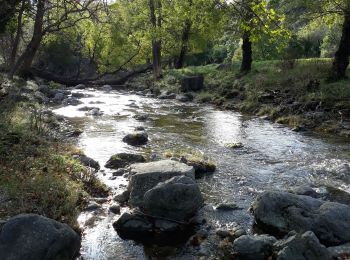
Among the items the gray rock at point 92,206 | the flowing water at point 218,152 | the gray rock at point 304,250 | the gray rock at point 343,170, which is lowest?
the flowing water at point 218,152

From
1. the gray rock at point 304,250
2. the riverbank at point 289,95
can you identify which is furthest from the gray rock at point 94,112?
the gray rock at point 304,250

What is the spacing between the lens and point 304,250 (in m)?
5.95

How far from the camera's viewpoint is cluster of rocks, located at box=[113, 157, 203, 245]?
7602 millimetres

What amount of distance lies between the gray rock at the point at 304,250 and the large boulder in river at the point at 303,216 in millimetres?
A: 1097

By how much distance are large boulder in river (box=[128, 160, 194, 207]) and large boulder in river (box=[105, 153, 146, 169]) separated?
2.10 meters

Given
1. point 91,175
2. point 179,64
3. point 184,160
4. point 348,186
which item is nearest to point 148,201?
point 91,175

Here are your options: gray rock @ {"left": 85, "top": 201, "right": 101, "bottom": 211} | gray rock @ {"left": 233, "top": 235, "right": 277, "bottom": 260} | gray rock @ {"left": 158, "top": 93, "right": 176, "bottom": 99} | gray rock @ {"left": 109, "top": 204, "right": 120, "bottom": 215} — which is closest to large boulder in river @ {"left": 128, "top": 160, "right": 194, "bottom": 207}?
gray rock @ {"left": 109, "top": 204, "right": 120, "bottom": 215}

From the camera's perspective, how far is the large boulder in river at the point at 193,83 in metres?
30.6

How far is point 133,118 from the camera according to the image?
2061cm

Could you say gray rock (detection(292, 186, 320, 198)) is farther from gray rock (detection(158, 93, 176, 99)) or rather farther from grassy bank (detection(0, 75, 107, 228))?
gray rock (detection(158, 93, 176, 99))

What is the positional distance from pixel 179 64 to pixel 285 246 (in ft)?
128

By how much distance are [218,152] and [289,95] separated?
10.1 metres

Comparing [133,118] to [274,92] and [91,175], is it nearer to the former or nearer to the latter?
[274,92]

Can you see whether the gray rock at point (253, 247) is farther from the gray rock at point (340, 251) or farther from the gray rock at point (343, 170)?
the gray rock at point (343, 170)
